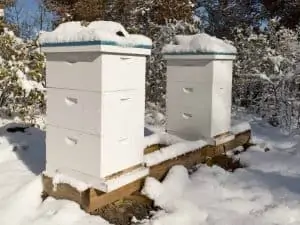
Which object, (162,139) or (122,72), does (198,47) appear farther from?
(122,72)

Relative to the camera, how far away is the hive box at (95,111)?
2.33m

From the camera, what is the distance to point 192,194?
9.07ft

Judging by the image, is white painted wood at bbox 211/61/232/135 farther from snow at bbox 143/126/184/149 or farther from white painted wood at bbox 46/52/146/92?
white painted wood at bbox 46/52/146/92

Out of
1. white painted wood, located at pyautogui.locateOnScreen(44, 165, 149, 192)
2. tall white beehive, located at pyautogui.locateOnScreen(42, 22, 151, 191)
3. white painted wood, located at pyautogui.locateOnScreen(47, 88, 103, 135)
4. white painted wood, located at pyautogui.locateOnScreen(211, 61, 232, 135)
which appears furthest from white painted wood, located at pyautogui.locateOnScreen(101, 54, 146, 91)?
white painted wood, located at pyautogui.locateOnScreen(211, 61, 232, 135)

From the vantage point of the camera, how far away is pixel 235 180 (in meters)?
3.09

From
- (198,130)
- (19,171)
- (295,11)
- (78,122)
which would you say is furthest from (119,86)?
(295,11)

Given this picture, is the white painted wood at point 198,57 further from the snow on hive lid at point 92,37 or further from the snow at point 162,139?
the snow on hive lid at point 92,37

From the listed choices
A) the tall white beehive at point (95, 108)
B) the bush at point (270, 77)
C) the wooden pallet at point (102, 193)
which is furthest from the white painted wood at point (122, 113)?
the bush at point (270, 77)

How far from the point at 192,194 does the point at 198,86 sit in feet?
3.75

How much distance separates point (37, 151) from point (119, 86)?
4.85ft

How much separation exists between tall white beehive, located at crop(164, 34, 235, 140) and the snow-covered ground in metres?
0.47

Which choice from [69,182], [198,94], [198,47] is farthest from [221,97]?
[69,182]

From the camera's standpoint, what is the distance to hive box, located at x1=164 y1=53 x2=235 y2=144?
11.3 ft

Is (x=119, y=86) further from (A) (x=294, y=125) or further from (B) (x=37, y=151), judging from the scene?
(A) (x=294, y=125)
